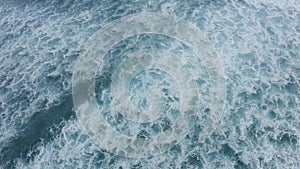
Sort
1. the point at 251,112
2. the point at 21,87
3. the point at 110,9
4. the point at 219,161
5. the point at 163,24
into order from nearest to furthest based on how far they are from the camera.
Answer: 1. the point at 219,161
2. the point at 251,112
3. the point at 21,87
4. the point at 163,24
5. the point at 110,9

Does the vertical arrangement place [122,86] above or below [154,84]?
above

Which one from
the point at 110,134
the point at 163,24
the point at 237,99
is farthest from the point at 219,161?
the point at 163,24

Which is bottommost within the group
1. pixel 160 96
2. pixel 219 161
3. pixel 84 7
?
pixel 219 161

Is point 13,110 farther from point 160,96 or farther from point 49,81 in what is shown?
point 160,96

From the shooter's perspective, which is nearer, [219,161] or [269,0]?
[219,161]
